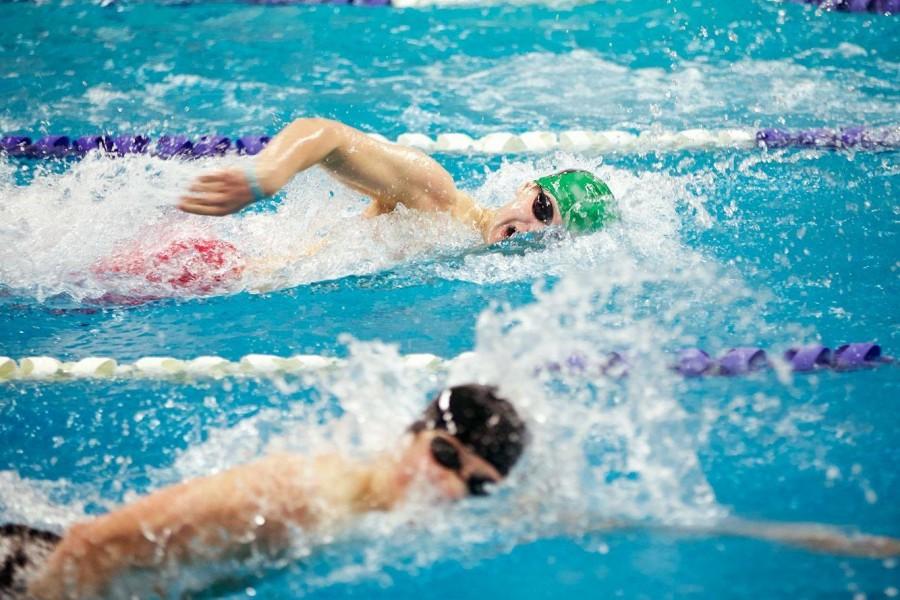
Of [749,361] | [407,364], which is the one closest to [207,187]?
[407,364]

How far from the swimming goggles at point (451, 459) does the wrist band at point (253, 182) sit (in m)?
1.09

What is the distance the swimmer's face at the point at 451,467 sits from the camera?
185cm

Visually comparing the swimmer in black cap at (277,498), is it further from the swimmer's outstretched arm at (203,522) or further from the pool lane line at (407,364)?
the pool lane line at (407,364)

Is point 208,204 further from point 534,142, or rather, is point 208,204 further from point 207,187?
point 534,142

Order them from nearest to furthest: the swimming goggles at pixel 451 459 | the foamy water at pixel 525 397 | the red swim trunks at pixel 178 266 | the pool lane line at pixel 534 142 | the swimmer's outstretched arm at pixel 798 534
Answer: the swimming goggles at pixel 451 459, the foamy water at pixel 525 397, the swimmer's outstretched arm at pixel 798 534, the red swim trunks at pixel 178 266, the pool lane line at pixel 534 142

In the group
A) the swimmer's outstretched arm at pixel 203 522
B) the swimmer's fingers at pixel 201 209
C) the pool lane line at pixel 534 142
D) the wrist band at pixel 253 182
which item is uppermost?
the wrist band at pixel 253 182

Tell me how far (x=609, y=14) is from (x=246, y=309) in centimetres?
349

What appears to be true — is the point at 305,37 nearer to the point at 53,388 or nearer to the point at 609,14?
the point at 609,14

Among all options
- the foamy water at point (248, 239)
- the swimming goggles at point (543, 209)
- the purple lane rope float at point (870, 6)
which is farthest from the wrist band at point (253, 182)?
the purple lane rope float at point (870, 6)

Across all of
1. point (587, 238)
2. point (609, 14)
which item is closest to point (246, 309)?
point (587, 238)

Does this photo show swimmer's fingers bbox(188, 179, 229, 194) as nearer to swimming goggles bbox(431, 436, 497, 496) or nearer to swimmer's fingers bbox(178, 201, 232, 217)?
swimmer's fingers bbox(178, 201, 232, 217)

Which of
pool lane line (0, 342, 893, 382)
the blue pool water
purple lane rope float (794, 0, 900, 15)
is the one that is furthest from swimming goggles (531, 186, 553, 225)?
purple lane rope float (794, 0, 900, 15)

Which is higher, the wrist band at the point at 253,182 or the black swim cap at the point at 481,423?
the wrist band at the point at 253,182

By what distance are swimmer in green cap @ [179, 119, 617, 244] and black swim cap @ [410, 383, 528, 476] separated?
3.31 feet
